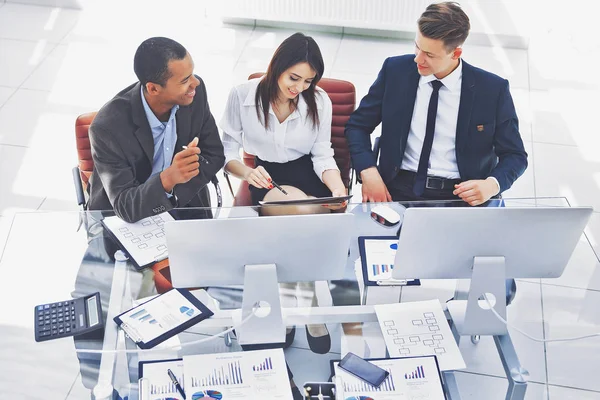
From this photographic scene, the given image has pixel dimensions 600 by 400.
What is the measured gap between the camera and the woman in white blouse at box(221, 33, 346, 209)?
2812 millimetres

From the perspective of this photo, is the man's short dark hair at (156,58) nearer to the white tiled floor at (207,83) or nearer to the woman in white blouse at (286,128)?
the woman in white blouse at (286,128)

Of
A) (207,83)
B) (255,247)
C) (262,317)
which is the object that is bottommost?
(207,83)

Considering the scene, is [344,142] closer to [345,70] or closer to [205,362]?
[205,362]

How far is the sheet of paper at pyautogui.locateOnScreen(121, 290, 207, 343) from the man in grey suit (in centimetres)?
42

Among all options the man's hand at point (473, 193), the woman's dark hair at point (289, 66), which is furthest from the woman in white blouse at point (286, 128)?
the man's hand at point (473, 193)

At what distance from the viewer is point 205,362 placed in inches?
77.7

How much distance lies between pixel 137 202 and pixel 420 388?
46.7 inches

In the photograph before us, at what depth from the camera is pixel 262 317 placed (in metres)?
2.07

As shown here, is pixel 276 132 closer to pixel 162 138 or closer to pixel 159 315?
pixel 162 138

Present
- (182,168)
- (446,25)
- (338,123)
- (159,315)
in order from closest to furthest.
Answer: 1. (159,315)
2. (182,168)
3. (446,25)
4. (338,123)

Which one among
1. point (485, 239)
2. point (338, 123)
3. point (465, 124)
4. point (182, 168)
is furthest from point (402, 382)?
point (338, 123)

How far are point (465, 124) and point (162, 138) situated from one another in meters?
1.24

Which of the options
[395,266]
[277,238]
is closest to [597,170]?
[395,266]

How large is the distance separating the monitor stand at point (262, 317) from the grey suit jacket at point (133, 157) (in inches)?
23.8
